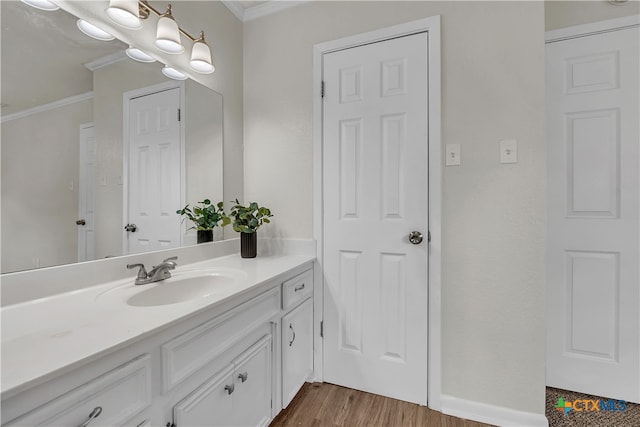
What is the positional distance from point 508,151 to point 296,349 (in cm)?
151

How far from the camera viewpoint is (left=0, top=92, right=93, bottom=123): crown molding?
0.94m

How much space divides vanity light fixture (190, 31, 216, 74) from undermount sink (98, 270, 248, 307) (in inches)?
45.5

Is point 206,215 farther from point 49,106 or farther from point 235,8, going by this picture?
point 235,8

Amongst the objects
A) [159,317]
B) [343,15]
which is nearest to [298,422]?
[159,317]

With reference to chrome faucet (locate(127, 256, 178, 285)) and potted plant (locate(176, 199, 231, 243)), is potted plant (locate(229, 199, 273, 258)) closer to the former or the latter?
potted plant (locate(176, 199, 231, 243))

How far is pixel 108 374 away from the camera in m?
0.67

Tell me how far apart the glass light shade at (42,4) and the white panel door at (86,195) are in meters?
0.41

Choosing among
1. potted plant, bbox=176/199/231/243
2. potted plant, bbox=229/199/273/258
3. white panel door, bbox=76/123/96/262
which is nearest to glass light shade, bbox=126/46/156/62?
white panel door, bbox=76/123/96/262

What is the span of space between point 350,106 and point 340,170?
38cm

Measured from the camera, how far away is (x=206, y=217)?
171 centimetres

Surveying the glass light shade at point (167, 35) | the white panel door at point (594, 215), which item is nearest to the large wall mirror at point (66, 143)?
the glass light shade at point (167, 35)

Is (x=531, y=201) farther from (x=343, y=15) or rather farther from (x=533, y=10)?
(x=343, y=15)

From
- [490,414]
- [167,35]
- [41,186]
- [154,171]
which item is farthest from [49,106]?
[490,414]

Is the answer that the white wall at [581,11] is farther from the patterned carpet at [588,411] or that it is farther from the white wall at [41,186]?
the white wall at [41,186]
